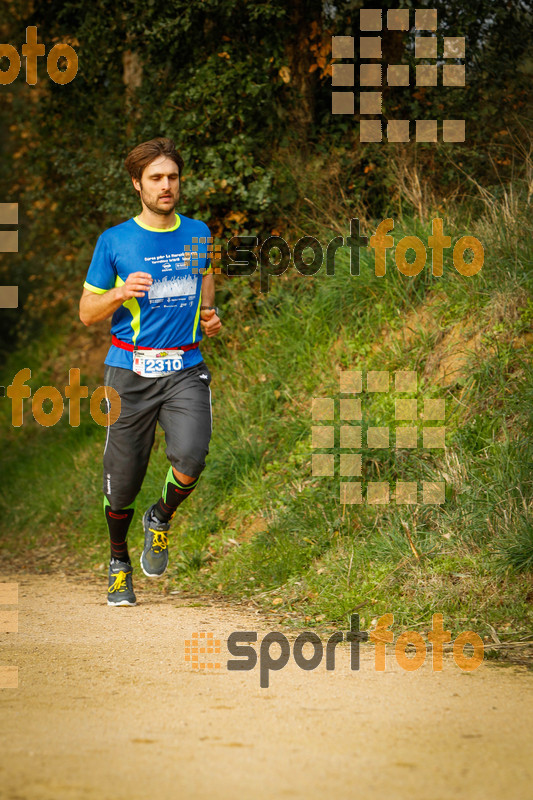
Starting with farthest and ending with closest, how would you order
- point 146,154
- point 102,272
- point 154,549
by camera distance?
point 154,549, point 146,154, point 102,272

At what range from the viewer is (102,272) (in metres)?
5.93

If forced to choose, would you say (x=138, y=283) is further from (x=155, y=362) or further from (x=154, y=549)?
(x=154, y=549)

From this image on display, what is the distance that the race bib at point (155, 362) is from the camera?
600 cm

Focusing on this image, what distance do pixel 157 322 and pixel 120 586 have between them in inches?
70.4

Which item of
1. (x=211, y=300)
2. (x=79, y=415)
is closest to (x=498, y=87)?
(x=211, y=300)

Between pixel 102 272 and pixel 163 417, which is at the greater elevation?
pixel 102 272

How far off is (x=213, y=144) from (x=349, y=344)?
2874mm

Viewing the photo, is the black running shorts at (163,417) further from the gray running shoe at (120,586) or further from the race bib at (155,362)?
the gray running shoe at (120,586)

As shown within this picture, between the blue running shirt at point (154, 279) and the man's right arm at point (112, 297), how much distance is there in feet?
0.29

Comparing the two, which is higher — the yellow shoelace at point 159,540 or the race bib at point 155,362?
the race bib at point 155,362

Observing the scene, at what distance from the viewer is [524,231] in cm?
770

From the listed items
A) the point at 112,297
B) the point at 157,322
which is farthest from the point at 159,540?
the point at 112,297

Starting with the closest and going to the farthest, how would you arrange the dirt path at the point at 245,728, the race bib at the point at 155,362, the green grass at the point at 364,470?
1. the dirt path at the point at 245,728
2. the green grass at the point at 364,470
3. the race bib at the point at 155,362

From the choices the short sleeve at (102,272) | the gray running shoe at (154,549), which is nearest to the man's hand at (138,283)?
the short sleeve at (102,272)
